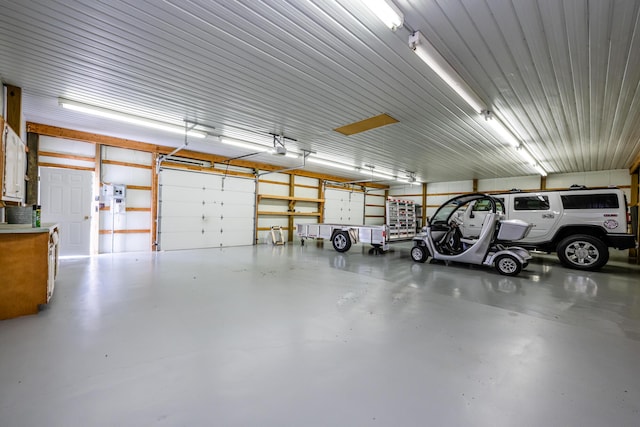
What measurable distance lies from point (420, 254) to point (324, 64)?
5391 millimetres

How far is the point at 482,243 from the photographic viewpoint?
593cm

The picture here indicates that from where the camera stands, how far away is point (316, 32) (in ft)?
9.80

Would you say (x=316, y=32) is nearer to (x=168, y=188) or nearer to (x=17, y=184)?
(x=17, y=184)

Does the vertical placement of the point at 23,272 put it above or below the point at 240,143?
below

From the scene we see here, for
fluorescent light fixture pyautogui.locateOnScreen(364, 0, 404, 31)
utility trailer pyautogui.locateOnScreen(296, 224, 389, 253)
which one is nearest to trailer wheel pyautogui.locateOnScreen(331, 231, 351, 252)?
utility trailer pyautogui.locateOnScreen(296, 224, 389, 253)

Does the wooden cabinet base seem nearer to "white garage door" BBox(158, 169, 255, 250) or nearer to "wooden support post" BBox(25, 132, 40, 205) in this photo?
"wooden support post" BBox(25, 132, 40, 205)

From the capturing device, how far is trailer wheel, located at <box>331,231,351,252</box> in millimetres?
8867

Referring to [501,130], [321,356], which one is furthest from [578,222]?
[321,356]

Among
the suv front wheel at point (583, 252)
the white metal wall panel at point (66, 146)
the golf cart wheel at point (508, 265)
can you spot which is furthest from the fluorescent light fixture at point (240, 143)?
the suv front wheel at point (583, 252)

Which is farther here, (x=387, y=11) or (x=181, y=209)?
(x=181, y=209)

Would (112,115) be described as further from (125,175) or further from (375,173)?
(375,173)

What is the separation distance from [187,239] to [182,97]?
223 inches

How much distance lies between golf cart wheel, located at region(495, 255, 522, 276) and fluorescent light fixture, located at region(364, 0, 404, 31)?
5.26 m

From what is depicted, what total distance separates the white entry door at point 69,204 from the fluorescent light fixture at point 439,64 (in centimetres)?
874
